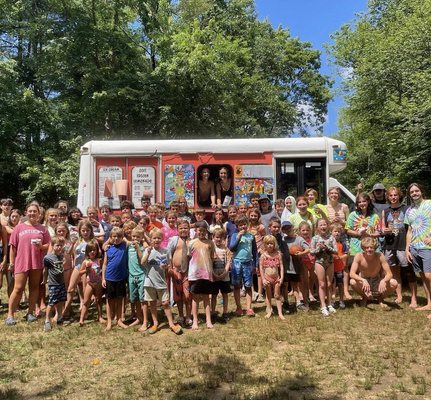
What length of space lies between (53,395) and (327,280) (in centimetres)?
421

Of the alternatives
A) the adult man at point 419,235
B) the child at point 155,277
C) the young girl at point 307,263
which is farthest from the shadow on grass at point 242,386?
the adult man at point 419,235

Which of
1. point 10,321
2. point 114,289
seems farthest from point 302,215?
point 10,321

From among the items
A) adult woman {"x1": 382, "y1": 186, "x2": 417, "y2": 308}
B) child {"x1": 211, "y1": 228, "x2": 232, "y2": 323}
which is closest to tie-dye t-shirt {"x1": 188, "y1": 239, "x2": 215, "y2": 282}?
child {"x1": 211, "y1": 228, "x2": 232, "y2": 323}

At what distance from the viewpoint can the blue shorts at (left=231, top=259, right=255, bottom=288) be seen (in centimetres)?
677

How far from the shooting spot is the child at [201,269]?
6.27 metres

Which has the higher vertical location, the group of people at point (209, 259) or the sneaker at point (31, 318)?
the group of people at point (209, 259)

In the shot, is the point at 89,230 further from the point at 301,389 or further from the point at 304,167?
the point at 304,167

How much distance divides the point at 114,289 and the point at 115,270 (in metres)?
0.28

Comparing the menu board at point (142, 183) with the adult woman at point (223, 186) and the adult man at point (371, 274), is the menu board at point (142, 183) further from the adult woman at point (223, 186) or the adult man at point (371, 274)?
the adult man at point (371, 274)

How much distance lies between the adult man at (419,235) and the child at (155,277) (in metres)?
3.70

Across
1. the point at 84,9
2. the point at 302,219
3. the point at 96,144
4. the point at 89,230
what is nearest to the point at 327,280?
the point at 302,219

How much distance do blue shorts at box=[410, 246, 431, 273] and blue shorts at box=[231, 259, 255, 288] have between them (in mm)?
2470

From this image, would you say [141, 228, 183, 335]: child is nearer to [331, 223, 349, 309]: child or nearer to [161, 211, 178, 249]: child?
[161, 211, 178, 249]: child

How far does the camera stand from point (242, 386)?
430 centimetres
